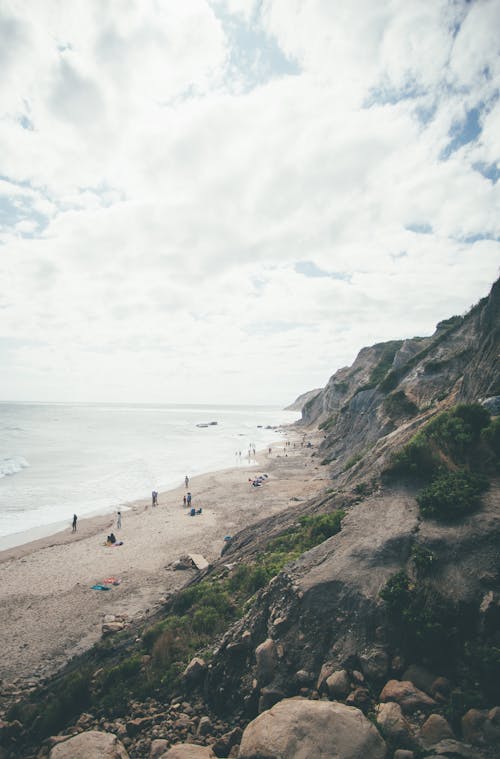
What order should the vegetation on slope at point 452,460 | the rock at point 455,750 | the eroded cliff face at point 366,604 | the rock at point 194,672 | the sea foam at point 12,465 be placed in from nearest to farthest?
the rock at point 455,750 → the eroded cliff face at point 366,604 → the rock at point 194,672 → the vegetation on slope at point 452,460 → the sea foam at point 12,465

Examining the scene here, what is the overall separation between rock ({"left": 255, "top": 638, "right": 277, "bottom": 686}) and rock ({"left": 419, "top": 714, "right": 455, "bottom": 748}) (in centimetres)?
330

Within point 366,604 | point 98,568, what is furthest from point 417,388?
point 98,568

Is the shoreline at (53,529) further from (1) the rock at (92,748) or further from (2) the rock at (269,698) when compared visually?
(2) the rock at (269,698)

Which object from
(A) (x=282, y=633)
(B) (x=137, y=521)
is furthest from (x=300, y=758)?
(B) (x=137, y=521)

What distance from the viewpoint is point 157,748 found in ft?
24.5

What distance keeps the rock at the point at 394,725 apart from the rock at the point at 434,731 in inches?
8.5

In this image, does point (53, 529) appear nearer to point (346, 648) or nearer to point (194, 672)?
point (194, 672)

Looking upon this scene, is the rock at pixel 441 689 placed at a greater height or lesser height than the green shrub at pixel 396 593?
lesser

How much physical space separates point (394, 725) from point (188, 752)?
4.09 metres

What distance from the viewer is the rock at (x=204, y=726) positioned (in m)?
7.77

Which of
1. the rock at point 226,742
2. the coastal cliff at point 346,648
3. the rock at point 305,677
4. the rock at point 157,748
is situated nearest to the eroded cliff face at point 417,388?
the coastal cliff at point 346,648

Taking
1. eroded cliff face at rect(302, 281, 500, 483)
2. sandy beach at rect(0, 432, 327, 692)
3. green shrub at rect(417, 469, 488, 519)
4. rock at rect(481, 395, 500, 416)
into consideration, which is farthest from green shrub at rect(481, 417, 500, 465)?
sandy beach at rect(0, 432, 327, 692)

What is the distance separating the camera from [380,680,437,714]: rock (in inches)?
254

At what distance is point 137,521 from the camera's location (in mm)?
31969
